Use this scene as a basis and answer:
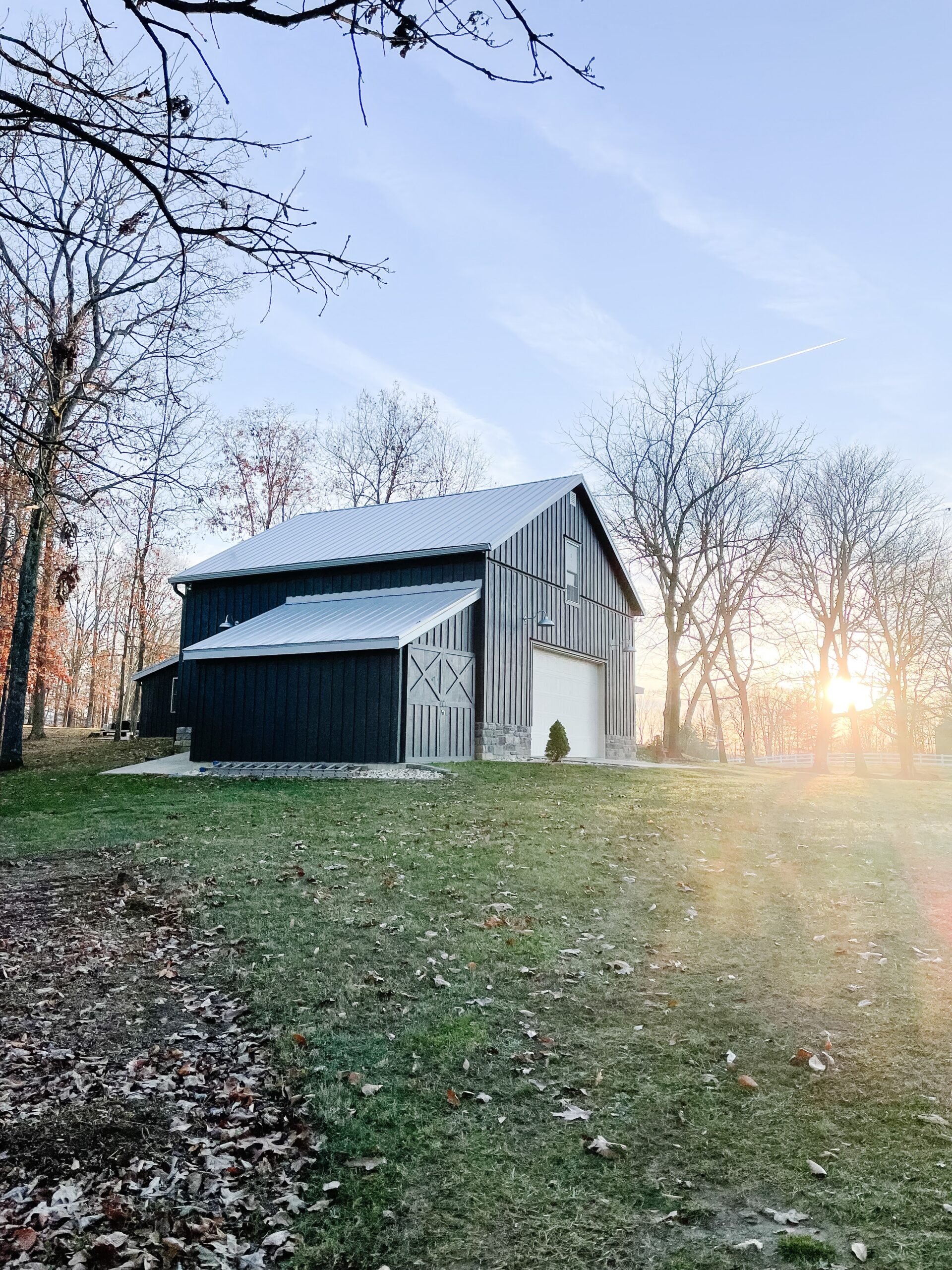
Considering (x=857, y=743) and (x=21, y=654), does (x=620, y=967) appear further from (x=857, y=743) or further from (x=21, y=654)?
(x=857, y=743)

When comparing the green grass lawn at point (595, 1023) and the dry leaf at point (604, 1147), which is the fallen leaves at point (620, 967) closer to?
the green grass lawn at point (595, 1023)

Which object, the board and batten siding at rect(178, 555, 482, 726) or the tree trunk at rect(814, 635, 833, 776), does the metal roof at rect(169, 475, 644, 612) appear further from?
the tree trunk at rect(814, 635, 833, 776)

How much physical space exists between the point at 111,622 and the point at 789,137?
1608 inches

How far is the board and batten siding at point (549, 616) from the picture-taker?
1783cm

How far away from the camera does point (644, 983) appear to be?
4906mm

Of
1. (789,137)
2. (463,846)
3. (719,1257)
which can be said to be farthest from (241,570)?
(719,1257)

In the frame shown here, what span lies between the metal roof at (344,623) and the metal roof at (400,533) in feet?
2.70

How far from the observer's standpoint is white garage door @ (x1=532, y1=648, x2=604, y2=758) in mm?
19609

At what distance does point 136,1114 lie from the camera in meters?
3.58

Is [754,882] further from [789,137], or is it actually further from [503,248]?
[789,137]

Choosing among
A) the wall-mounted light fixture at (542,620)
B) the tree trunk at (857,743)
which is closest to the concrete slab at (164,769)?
the wall-mounted light fixture at (542,620)

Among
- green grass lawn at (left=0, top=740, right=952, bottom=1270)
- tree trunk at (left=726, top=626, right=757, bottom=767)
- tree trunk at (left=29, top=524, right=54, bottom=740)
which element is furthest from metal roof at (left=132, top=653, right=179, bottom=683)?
tree trunk at (left=726, top=626, right=757, bottom=767)

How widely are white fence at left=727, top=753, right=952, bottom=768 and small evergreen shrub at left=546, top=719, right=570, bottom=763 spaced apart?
16.4 m

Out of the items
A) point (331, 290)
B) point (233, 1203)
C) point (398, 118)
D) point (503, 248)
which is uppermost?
point (503, 248)
